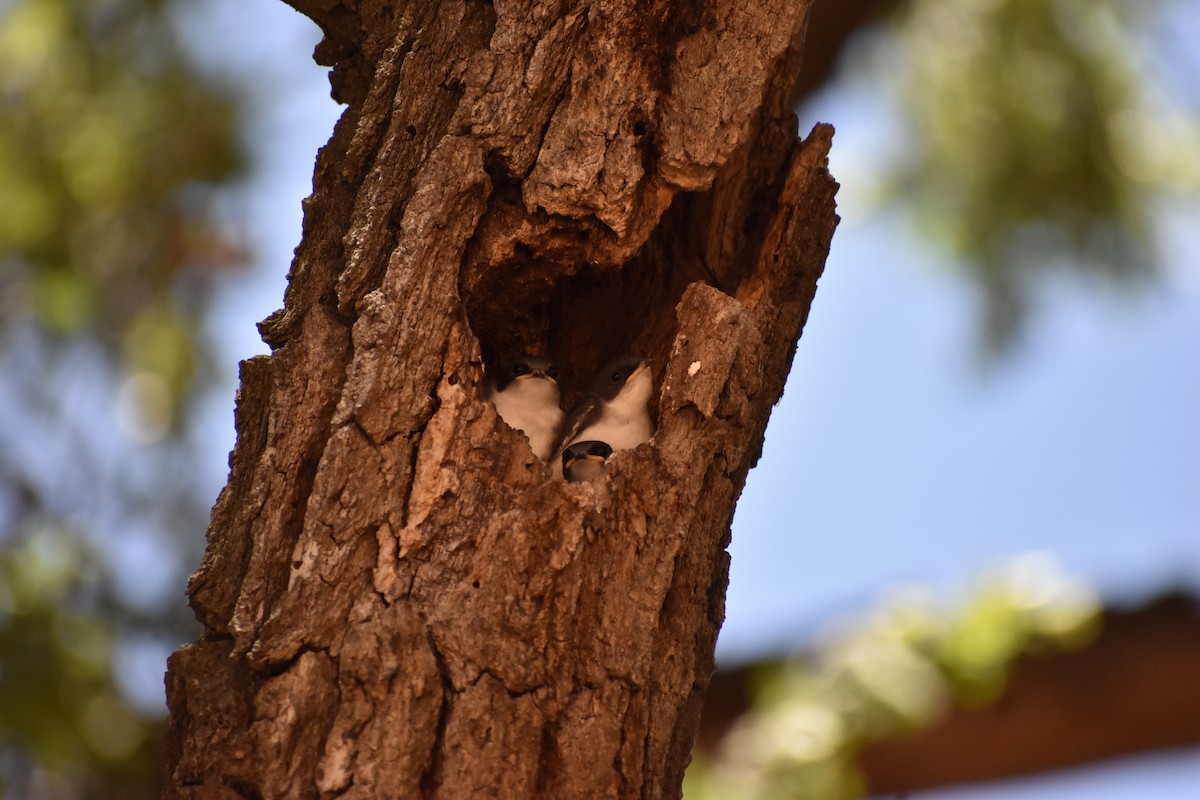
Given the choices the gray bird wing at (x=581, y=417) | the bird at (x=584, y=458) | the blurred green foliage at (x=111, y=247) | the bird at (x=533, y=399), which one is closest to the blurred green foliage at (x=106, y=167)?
the blurred green foliage at (x=111, y=247)

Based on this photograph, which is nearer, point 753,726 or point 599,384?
point 599,384

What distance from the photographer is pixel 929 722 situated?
209 inches

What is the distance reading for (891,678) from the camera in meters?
5.36

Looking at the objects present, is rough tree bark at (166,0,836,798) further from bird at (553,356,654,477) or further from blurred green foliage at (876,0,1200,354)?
blurred green foliage at (876,0,1200,354)

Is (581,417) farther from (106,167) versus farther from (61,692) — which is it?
(106,167)

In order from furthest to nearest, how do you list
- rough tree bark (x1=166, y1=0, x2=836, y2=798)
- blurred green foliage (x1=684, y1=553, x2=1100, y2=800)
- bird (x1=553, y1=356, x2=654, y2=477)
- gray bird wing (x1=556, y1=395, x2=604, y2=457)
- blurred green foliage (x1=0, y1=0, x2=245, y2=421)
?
blurred green foliage (x1=0, y1=0, x2=245, y2=421) → blurred green foliage (x1=684, y1=553, x2=1100, y2=800) → gray bird wing (x1=556, y1=395, x2=604, y2=457) → bird (x1=553, y1=356, x2=654, y2=477) → rough tree bark (x1=166, y1=0, x2=836, y2=798)

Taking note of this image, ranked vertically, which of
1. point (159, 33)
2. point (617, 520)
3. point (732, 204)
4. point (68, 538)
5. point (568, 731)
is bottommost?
point (568, 731)

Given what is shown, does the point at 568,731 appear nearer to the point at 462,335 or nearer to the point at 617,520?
the point at 617,520

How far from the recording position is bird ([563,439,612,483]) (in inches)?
145

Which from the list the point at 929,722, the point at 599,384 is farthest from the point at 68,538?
the point at 929,722

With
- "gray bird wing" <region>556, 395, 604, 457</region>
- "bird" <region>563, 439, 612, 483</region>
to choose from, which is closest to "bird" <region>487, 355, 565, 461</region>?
"gray bird wing" <region>556, 395, 604, 457</region>

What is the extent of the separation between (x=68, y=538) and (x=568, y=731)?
4543 millimetres

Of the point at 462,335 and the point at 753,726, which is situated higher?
the point at 753,726

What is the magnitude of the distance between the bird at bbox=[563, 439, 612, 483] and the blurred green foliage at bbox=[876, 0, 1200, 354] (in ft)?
12.2
